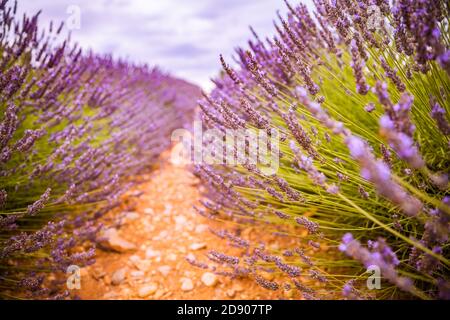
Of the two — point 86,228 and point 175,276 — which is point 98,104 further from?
point 175,276

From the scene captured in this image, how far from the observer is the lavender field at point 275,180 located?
78cm

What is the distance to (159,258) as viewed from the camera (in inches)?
79.5

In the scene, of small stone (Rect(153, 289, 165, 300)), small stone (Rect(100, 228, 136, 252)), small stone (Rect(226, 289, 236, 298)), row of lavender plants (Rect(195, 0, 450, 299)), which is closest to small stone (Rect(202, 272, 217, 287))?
small stone (Rect(226, 289, 236, 298))

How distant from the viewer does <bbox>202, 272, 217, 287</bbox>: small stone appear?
5.66ft

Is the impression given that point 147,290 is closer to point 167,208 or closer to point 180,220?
point 180,220

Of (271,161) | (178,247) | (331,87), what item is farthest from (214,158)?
(331,87)

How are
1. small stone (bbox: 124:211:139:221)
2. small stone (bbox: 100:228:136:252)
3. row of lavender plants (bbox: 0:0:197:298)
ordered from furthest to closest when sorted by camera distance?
small stone (bbox: 124:211:139:221) < small stone (bbox: 100:228:136:252) < row of lavender plants (bbox: 0:0:197:298)

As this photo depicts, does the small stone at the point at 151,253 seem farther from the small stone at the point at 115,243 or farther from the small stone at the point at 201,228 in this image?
the small stone at the point at 201,228

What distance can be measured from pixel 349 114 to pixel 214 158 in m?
0.81

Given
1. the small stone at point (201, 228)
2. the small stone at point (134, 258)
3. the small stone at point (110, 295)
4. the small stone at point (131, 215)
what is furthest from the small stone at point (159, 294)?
the small stone at point (131, 215)

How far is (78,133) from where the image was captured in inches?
75.8

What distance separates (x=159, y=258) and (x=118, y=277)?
293 millimetres

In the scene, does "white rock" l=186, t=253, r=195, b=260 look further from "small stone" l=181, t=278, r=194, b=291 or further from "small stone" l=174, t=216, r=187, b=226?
"small stone" l=174, t=216, r=187, b=226

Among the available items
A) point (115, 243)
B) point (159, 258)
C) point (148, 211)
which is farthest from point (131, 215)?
point (159, 258)
